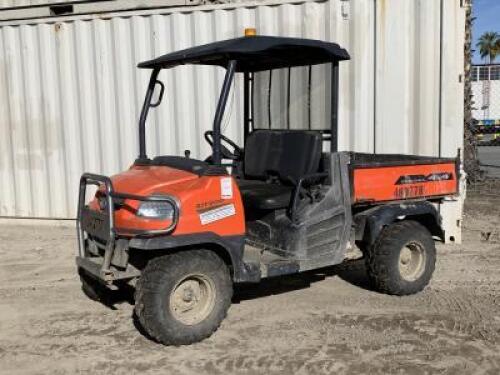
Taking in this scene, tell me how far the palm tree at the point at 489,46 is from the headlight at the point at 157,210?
62.9 m

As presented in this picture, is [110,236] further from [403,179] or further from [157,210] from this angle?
[403,179]

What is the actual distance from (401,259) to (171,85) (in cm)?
396

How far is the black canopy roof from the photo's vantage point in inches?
166

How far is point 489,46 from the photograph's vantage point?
62.5 m

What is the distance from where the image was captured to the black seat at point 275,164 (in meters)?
4.69

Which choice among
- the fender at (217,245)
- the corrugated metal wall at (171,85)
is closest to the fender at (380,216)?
the fender at (217,245)

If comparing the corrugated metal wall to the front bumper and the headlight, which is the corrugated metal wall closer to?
the front bumper

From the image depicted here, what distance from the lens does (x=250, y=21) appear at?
743 cm

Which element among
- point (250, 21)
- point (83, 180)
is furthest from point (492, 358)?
point (250, 21)

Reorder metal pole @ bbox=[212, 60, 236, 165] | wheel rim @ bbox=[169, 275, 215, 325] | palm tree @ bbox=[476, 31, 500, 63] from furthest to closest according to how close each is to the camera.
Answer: palm tree @ bbox=[476, 31, 500, 63] → metal pole @ bbox=[212, 60, 236, 165] → wheel rim @ bbox=[169, 275, 215, 325]

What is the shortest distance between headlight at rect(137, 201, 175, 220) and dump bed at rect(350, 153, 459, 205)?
61.2 inches

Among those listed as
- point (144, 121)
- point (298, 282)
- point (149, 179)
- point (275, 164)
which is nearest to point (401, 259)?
point (298, 282)

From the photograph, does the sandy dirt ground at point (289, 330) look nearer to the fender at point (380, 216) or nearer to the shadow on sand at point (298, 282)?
the shadow on sand at point (298, 282)

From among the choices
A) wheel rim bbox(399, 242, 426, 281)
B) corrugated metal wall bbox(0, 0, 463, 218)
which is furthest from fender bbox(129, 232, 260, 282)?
corrugated metal wall bbox(0, 0, 463, 218)
